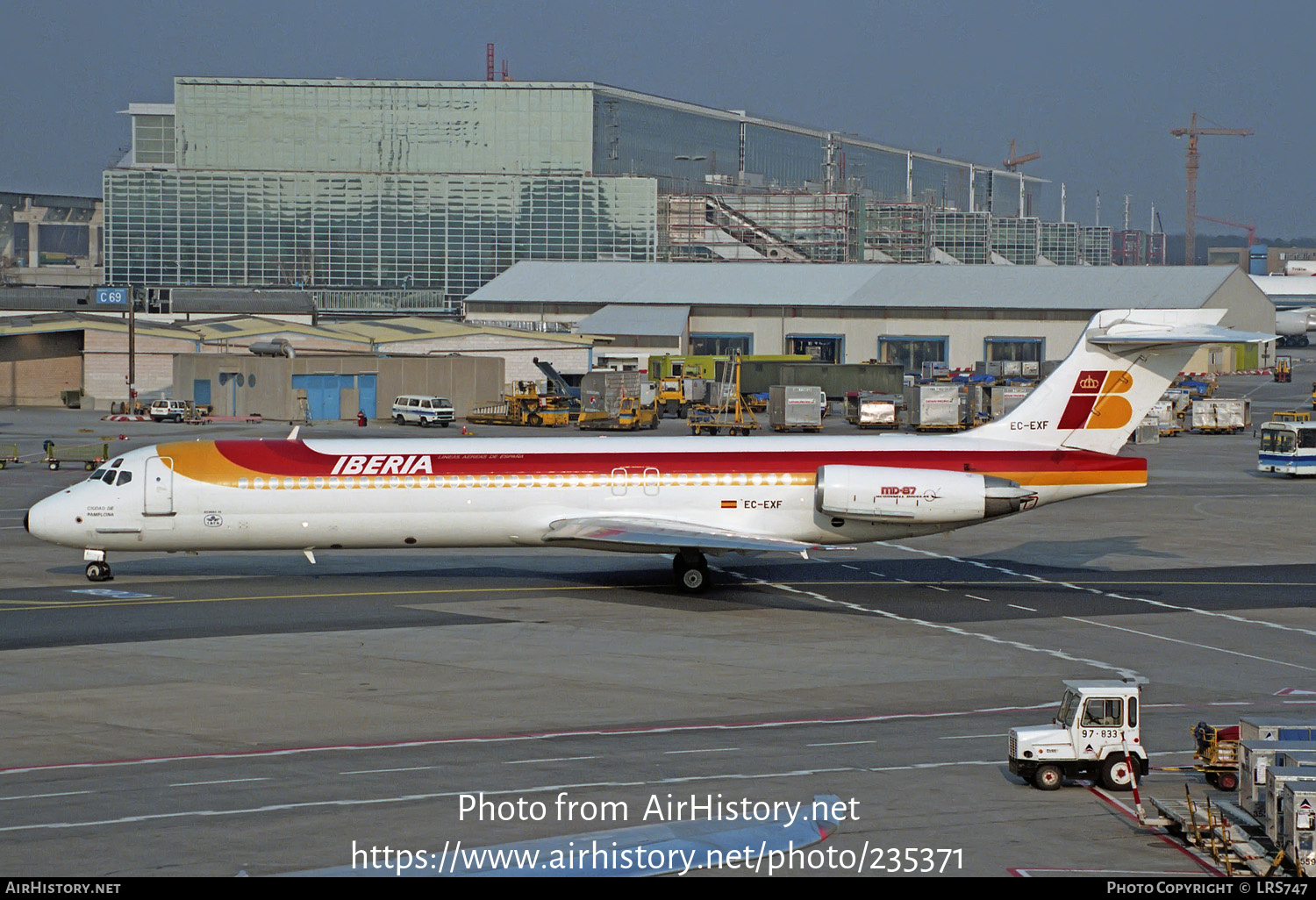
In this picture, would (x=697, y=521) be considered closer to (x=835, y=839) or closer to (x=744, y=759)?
(x=744, y=759)

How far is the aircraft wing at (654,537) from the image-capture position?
33.0m

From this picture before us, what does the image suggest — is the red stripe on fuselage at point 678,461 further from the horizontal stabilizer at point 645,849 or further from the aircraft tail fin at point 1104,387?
the horizontal stabilizer at point 645,849

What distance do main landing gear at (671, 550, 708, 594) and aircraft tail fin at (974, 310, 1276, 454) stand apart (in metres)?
8.18

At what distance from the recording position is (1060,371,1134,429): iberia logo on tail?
36.5 m

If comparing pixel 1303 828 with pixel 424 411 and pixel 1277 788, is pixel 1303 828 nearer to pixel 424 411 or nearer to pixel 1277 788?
pixel 1277 788

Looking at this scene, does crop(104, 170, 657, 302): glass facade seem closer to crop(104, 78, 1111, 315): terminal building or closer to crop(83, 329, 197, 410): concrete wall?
crop(104, 78, 1111, 315): terminal building

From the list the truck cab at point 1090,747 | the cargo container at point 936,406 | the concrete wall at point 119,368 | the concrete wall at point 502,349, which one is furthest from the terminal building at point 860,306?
the truck cab at point 1090,747

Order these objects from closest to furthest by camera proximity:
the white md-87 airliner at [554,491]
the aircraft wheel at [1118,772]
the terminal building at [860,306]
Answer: the aircraft wheel at [1118,772] → the white md-87 airliner at [554,491] → the terminal building at [860,306]

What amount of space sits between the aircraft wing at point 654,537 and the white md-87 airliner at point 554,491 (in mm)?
95

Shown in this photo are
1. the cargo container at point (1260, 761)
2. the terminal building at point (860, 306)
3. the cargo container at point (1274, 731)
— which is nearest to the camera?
the cargo container at point (1260, 761)

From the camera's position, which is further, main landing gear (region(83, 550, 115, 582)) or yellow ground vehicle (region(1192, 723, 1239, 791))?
main landing gear (region(83, 550, 115, 582))

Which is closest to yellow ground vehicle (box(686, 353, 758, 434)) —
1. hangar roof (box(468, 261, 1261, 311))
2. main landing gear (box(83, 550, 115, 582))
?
hangar roof (box(468, 261, 1261, 311))

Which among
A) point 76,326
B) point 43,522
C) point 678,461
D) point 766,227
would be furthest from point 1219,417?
point 766,227

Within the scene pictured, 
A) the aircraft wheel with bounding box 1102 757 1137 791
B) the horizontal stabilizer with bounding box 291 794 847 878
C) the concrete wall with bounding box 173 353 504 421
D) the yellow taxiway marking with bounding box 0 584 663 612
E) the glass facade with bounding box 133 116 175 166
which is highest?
the glass facade with bounding box 133 116 175 166
